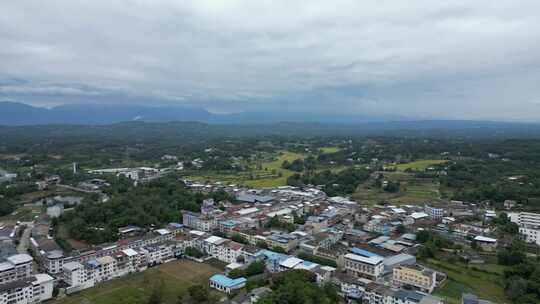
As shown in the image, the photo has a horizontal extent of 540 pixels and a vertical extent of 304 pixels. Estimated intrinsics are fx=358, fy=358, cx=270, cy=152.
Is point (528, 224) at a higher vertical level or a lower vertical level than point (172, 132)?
lower

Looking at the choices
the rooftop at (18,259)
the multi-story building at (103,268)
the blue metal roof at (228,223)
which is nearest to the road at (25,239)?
the rooftop at (18,259)

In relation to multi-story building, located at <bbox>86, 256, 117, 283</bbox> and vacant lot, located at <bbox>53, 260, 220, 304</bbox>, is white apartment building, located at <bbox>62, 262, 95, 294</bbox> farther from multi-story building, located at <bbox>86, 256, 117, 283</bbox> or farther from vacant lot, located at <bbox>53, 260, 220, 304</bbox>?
vacant lot, located at <bbox>53, 260, 220, 304</bbox>

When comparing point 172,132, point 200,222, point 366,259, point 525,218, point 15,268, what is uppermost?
point 172,132

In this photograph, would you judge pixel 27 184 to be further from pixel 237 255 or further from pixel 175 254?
pixel 237 255

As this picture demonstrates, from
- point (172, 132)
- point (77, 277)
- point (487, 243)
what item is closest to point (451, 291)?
point (487, 243)

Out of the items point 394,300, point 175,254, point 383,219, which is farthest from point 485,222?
point 175,254

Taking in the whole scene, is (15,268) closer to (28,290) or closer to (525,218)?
(28,290)
